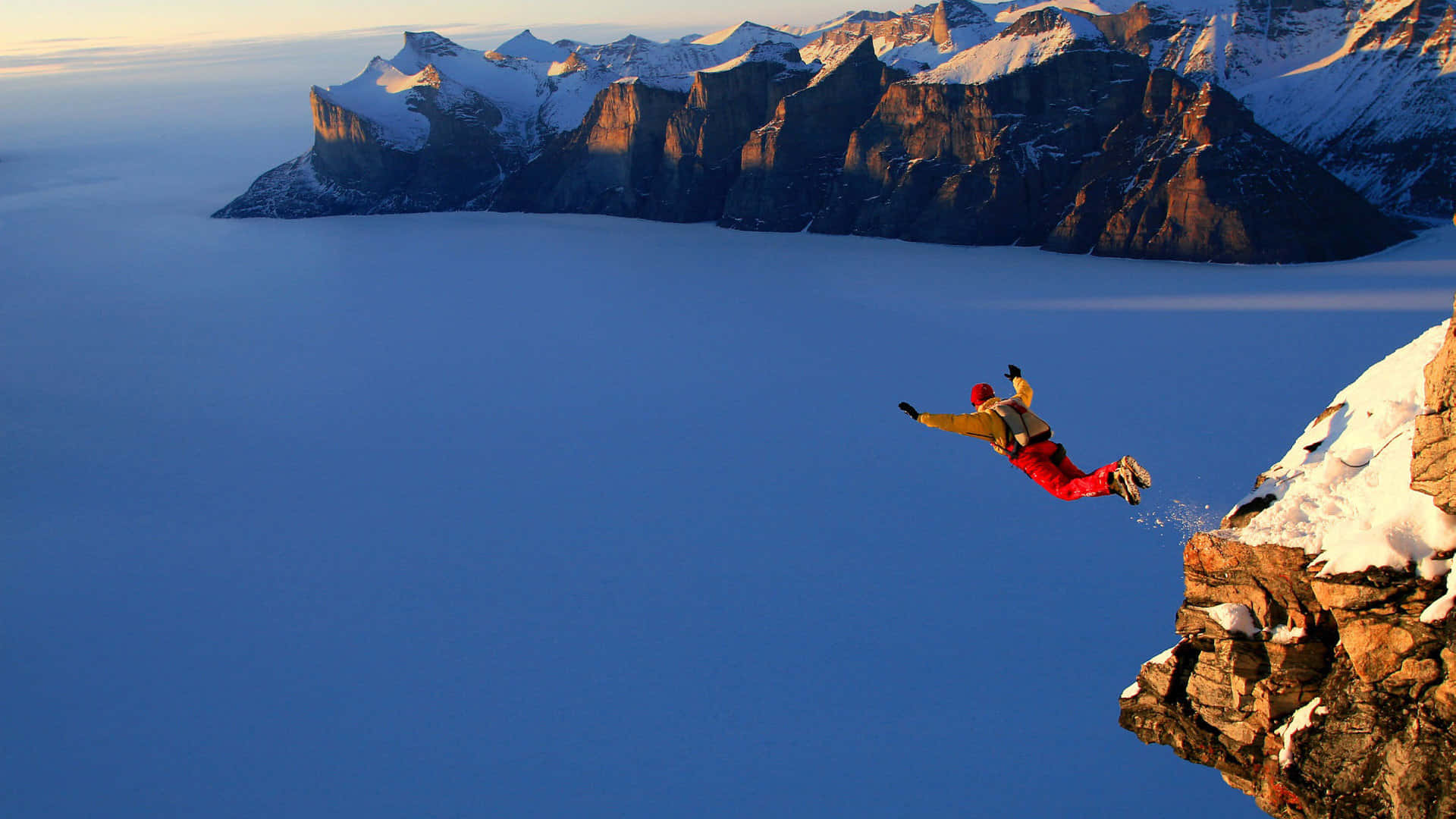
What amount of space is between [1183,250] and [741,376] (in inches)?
1399

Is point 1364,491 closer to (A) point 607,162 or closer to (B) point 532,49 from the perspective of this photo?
(A) point 607,162

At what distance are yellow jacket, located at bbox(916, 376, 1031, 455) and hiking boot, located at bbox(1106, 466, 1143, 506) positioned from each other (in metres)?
1.71

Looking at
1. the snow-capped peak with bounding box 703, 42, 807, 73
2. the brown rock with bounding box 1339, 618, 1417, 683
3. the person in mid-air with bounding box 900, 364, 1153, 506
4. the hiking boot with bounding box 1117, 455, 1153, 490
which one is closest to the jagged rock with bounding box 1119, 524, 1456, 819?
the brown rock with bounding box 1339, 618, 1417, 683

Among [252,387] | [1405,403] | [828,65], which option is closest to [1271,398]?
[1405,403]

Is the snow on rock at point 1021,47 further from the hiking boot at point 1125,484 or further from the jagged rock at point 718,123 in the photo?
the hiking boot at point 1125,484

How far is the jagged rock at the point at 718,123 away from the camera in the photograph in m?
90.5

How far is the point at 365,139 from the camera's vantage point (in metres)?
110

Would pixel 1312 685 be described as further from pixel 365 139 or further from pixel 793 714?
pixel 365 139

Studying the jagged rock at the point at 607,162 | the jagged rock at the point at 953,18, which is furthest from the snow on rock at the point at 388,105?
the jagged rock at the point at 953,18

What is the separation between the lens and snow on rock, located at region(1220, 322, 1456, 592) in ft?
28.6

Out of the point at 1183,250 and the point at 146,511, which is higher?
the point at 1183,250

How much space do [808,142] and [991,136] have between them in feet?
55.6

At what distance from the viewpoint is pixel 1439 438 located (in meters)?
8.45

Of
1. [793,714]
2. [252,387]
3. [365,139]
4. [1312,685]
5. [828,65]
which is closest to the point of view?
[1312,685]
